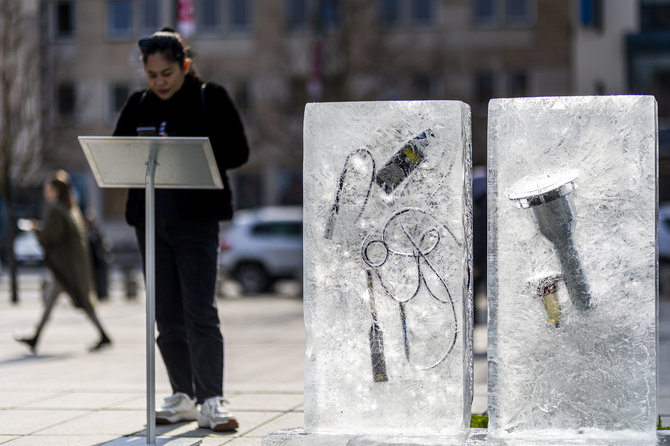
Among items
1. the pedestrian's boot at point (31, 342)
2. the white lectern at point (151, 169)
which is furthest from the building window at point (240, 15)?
the white lectern at point (151, 169)

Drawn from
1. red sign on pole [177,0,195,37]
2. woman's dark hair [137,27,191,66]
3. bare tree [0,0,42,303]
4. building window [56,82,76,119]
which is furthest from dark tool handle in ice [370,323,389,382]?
building window [56,82,76,119]

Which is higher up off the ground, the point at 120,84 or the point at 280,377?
the point at 120,84

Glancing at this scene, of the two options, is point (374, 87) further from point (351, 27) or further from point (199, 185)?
point (199, 185)

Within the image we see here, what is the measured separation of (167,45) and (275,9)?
118ft

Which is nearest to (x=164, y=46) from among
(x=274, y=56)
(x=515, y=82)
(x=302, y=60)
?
(x=302, y=60)

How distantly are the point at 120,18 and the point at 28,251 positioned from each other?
11.0 meters

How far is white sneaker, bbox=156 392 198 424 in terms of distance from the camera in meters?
6.24

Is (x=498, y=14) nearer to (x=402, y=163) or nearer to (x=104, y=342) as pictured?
(x=104, y=342)

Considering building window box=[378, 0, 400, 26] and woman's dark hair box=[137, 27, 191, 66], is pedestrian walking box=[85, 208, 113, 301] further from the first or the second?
building window box=[378, 0, 400, 26]

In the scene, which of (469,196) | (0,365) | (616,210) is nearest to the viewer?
(616,210)

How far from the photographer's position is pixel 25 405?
714cm

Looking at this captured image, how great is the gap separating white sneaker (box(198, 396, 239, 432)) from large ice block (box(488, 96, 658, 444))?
1.90 m

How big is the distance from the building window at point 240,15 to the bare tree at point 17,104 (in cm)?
1797

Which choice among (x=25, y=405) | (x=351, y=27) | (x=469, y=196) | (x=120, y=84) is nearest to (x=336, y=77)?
(x=351, y=27)
